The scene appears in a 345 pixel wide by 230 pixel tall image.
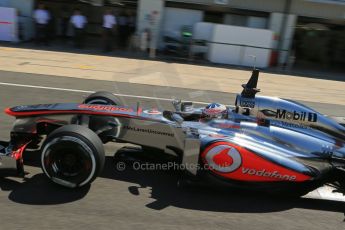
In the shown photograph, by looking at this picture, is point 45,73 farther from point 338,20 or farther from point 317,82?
point 338,20

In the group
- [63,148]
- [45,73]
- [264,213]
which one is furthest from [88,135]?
[45,73]

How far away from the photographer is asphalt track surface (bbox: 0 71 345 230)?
3898 mm

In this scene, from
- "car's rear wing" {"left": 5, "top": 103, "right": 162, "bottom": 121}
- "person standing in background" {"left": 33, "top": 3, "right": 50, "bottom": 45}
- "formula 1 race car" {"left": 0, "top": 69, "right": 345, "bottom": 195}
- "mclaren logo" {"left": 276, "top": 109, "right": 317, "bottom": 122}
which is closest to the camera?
"formula 1 race car" {"left": 0, "top": 69, "right": 345, "bottom": 195}

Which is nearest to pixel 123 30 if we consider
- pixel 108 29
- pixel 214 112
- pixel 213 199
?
pixel 108 29

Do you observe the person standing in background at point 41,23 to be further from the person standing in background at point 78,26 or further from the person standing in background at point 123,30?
the person standing in background at point 123,30

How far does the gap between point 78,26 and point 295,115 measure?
12.3 m

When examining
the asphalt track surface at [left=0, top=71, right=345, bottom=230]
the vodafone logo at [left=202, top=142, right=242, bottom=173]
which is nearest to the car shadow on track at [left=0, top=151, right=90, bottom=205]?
the asphalt track surface at [left=0, top=71, right=345, bottom=230]

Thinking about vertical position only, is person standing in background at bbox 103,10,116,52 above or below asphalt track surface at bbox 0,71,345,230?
above

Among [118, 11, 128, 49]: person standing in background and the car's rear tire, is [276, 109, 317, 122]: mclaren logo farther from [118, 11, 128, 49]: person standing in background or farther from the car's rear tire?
[118, 11, 128, 49]: person standing in background

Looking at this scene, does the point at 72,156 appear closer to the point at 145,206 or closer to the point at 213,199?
the point at 145,206

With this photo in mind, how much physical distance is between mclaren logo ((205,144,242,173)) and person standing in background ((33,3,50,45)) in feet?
43.2

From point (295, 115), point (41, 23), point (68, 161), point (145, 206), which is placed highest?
point (41, 23)

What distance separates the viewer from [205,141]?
441 centimetres

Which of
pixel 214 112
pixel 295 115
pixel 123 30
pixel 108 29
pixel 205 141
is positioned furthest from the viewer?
pixel 123 30
